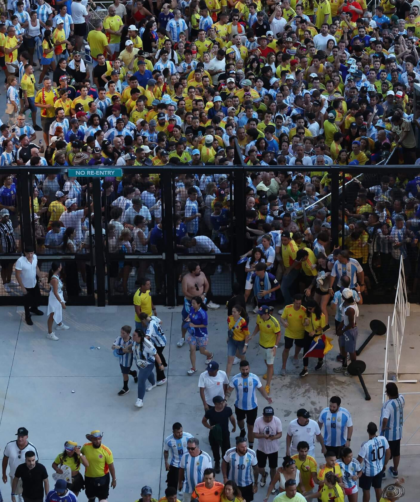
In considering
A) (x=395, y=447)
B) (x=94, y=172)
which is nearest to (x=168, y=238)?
(x=94, y=172)

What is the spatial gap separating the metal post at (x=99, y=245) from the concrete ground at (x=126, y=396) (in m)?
0.46

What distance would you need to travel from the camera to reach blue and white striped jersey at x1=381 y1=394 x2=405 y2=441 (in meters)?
12.7

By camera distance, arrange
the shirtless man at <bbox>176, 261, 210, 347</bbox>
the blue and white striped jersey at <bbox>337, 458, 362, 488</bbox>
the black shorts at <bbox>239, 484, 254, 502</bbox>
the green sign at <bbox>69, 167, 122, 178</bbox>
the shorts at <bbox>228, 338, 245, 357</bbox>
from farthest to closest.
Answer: the green sign at <bbox>69, 167, 122, 178</bbox> → the shirtless man at <bbox>176, 261, 210, 347</bbox> → the shorts at <bbox>228, 338, 245, 357</bbox> → the black shorts at <bbox>239, 484, 254, 502</bbox> → the blue and white striped jersey at <bbox>337, 458, 362, 488</bbox>

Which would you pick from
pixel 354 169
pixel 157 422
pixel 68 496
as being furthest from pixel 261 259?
pixel 68 496

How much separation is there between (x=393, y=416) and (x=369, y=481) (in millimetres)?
887

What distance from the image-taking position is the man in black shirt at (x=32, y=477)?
12.1 meters

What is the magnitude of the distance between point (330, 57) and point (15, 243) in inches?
411

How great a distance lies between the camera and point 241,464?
39.6ft

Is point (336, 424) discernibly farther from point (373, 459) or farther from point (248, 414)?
point (248, 414)

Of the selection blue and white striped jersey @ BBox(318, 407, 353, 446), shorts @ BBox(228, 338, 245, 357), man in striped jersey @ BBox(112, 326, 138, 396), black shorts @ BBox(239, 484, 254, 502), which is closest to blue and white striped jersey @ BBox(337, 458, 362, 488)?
blue and white striped jersey @ BBox(318, 407, 353, 446)

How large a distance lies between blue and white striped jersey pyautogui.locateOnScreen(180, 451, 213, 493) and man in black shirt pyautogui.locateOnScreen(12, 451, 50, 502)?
1.70 m

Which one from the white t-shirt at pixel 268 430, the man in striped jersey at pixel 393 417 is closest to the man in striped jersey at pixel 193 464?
the white t-shirt at pixel 268 430

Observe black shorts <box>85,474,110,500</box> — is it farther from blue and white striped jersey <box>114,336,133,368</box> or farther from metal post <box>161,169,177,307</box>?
metal post <box>161,169,177,307</box>

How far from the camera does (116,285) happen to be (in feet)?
55.4
